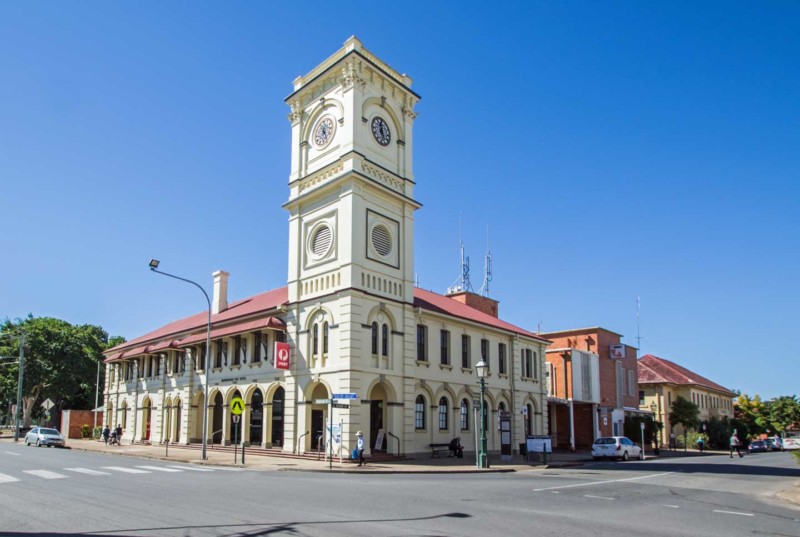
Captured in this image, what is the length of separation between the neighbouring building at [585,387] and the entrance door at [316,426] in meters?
21.1

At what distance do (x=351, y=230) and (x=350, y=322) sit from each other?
455 centimetres

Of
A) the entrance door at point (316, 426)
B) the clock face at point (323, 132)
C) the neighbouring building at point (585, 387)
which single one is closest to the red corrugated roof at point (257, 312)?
the entrance door at point (316, 426)

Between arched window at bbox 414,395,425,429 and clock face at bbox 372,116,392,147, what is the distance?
1384cm

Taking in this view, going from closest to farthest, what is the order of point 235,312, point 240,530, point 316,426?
1. point 240,530
2. point 316,426
3. point 235,312

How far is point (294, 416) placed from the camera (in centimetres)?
3131

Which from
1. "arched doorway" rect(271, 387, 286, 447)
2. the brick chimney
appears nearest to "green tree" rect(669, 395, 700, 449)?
the brick chimney

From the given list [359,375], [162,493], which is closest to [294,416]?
[359,375]

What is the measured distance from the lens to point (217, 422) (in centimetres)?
3862

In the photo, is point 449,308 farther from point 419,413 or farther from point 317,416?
point 317,416

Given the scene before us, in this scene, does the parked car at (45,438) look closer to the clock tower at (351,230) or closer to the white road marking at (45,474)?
the clock tower at (351,230)

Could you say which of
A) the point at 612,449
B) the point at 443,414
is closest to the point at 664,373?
the point at 612,449

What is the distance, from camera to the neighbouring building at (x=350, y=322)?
30.5m

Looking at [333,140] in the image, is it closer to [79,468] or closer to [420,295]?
[420,295]

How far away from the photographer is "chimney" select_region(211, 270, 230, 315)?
4297cm
